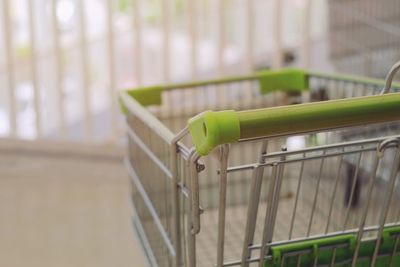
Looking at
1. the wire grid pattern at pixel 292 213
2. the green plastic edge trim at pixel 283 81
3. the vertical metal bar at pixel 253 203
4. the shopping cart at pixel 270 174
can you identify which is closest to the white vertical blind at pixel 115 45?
the shopping cart at pixel 270 174

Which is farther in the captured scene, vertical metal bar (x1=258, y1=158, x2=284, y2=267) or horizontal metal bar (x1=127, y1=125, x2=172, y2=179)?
horizontal metal bar (x1=127, y1=125, x2=172, y2=179)

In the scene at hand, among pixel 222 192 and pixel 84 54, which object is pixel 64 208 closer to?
pixel 84 54

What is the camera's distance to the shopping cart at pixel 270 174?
0.67 meters

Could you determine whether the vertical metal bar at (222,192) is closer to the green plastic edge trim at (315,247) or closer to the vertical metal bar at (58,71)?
the green plastic edge trim at (315,247)

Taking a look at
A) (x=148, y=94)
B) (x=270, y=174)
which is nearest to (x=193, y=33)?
(x=148, y=94)

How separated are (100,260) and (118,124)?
89 cm

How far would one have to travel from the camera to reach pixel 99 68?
2.58 m

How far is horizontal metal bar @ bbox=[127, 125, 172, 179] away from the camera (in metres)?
0.93

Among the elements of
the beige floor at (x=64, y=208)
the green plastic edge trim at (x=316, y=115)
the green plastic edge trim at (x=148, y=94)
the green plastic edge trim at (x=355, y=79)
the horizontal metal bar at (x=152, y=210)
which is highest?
the green plastic edge trim at (x=316, y=115)

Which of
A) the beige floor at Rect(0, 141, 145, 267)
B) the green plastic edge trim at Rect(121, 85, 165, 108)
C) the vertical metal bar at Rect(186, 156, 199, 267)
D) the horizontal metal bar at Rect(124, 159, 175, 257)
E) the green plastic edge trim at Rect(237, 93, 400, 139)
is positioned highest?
the green plastic edge trim at Rect(237, 93, 400, 139)

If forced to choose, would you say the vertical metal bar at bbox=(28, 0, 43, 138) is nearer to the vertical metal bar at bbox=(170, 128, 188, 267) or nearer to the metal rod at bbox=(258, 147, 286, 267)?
the vertical metal bar at bbox=(170, 128, 188, 267)

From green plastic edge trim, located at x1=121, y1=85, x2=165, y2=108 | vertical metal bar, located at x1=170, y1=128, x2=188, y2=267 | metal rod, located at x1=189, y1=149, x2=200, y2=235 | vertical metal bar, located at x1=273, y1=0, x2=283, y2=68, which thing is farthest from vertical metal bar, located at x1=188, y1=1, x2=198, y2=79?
metal rod, located at x1=189, y1=149, x2=200, y2=235

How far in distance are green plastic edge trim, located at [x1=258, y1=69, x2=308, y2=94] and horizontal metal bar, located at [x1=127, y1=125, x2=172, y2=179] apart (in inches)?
16.3

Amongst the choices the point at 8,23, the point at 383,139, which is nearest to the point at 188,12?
the point at 8,23
